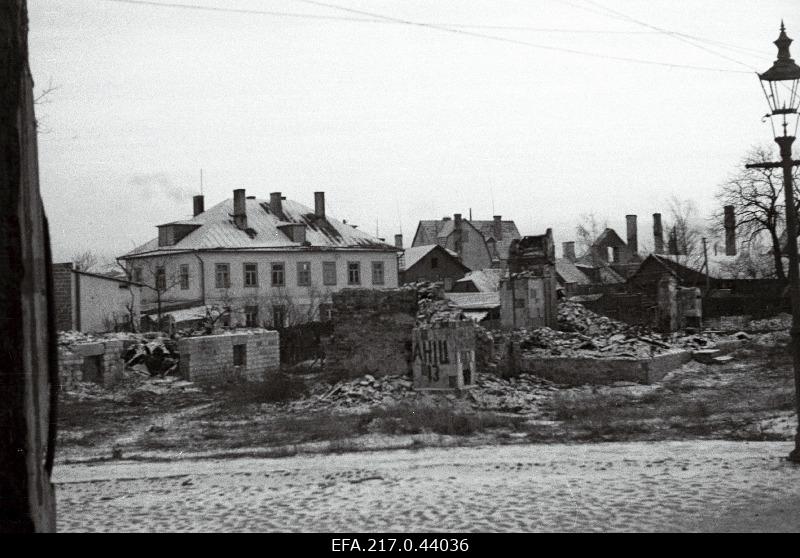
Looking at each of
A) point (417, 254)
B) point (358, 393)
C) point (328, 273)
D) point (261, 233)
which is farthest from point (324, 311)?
point (417, 254)

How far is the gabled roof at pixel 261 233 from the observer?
43844 millimetres

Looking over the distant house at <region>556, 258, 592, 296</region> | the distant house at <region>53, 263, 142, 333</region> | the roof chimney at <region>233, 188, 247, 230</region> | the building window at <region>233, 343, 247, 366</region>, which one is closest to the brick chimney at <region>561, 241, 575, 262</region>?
the distant house at <region>556, 258, 592, 296</region>

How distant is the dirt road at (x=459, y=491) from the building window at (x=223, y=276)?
30.9m

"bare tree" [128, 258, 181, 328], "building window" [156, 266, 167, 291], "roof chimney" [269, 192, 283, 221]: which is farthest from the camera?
"roof chimney" [269, 192, 283, 221]

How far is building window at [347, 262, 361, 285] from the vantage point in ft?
153

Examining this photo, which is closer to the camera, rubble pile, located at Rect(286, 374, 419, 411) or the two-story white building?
rubble pile, located at Rect(286, 374, 419, 411)

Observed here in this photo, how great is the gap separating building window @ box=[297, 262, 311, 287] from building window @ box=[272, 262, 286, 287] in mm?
808

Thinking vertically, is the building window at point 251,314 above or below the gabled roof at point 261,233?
below

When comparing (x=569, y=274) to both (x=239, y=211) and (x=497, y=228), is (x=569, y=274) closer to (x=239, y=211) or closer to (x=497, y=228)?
(x=497, y=228)

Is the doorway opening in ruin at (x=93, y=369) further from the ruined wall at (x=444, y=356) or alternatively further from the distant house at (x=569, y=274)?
the distant house at (x=569, y=274)

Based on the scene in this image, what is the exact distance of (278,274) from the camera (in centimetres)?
4503

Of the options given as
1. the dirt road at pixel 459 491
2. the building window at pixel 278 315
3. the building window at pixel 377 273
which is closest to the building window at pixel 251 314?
the building window at pixel 278 315

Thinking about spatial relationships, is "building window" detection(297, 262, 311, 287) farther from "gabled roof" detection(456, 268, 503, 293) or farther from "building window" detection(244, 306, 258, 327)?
"gabled roof" detection(456, 268, 503, 293)
